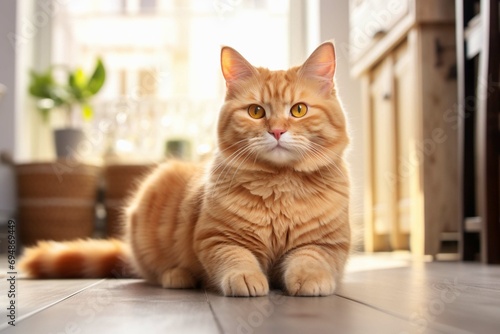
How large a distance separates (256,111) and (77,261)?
27.9 inches

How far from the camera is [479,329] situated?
2.57ft

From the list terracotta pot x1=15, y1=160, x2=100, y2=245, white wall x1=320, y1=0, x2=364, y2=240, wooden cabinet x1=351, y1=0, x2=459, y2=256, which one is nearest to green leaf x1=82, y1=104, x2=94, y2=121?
terracotta pot x1=15, y1=160, x2=100, y2=245

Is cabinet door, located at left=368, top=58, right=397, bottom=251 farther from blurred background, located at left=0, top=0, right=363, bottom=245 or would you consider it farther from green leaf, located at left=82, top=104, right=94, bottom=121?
green leaf, located at left=82, top=104, right=94, bottom=121

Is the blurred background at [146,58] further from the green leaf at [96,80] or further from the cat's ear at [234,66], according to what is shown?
the cat's ear at [234,66]

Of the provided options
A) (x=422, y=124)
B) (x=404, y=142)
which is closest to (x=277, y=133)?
(x=422, y=124)

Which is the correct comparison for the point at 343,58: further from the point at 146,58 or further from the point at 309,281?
the point at 309,281

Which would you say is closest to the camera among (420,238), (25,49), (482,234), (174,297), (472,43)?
(174,297)

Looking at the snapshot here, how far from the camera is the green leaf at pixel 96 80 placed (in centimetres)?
384

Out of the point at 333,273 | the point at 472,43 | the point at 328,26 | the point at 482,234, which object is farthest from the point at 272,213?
the point at 328,26

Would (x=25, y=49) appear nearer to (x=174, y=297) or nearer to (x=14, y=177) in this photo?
(x=14, y=177)

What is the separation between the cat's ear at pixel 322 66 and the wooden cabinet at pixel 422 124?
3.68 ft

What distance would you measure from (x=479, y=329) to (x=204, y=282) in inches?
27.4

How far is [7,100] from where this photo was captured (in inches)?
148

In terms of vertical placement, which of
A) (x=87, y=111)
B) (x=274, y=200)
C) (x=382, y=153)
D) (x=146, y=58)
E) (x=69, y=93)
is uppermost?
(x=146, y=58)
